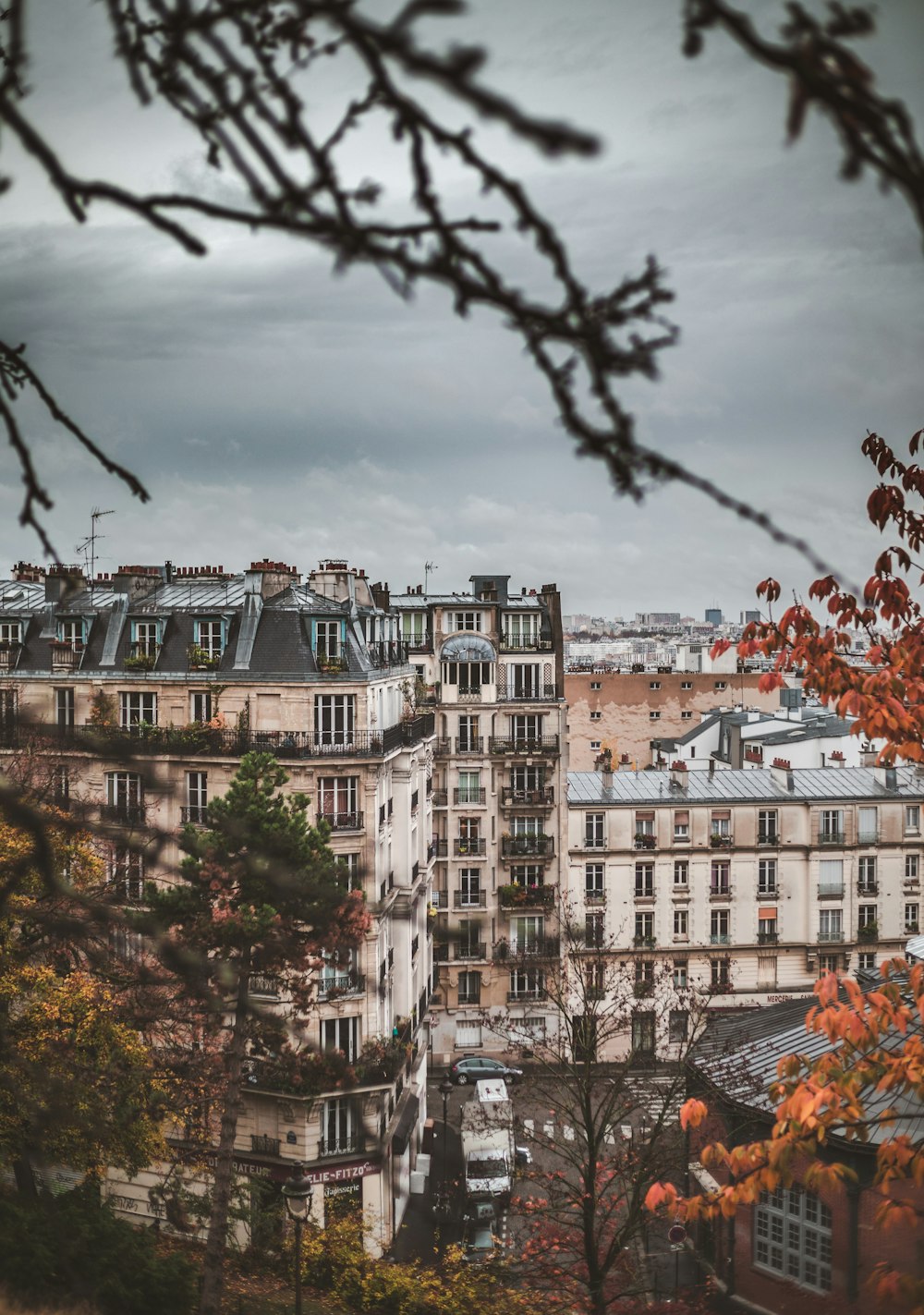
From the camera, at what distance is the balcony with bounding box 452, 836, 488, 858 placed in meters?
42.0

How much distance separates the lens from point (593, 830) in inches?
1698

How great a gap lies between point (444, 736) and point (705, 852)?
11.8 metres

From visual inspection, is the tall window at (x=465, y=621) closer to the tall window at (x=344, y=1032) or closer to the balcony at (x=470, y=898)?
the balcony at (x=470, y=898)

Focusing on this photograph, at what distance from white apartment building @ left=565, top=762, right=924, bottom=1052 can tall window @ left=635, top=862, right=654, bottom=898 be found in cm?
5

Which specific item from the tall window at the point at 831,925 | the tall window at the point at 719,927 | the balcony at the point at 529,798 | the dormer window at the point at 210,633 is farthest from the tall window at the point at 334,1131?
the tall window at the point at 831,925

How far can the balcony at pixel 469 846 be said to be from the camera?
1655 inches

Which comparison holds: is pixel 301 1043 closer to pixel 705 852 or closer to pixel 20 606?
pixel 20 606

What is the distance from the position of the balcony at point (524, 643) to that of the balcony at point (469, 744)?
3812 millimetres

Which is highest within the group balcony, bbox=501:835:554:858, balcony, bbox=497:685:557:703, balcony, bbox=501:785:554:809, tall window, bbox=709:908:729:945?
balcony, bbox=497:685:557:703

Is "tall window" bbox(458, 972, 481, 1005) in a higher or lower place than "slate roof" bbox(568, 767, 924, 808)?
lower

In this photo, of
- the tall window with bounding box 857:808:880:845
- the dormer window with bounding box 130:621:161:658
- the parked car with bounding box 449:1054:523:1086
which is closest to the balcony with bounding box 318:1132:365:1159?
the dormer window with bounding box 130:621:161:658

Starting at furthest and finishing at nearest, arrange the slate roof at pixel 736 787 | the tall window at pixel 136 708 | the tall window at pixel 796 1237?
the slate roof at pixel 736 787
the tall window at pixel 136 708
the tall window at pixel 796 1237

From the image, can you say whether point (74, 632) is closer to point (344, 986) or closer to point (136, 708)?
point (136, 708)

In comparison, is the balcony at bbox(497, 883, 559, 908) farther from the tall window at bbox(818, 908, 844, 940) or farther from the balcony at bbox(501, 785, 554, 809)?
the tall window at bbox(818, 908, 844, 940)
